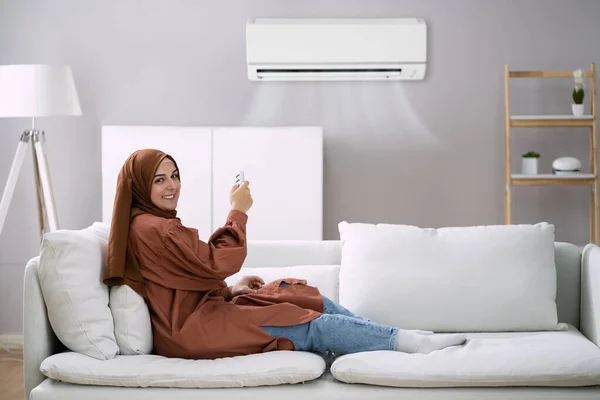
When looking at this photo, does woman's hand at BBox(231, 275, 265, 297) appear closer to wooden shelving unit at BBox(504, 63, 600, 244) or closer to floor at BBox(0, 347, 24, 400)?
floor at BBox(0, 347, 24, 400)

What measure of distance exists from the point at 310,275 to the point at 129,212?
2.81ft

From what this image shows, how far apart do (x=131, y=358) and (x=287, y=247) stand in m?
0.99

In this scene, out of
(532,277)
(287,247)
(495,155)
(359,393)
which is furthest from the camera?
(495,155)

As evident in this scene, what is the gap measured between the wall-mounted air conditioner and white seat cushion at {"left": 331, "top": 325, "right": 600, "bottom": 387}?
8.02 feet

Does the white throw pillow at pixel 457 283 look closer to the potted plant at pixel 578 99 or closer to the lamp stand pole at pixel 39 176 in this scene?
the potted plant at pixel 578 99

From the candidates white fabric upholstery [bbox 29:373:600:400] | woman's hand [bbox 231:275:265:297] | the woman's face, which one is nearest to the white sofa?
white fabric upholstery [bbox 29:373:600:400]

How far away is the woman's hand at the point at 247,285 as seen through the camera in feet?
9.90

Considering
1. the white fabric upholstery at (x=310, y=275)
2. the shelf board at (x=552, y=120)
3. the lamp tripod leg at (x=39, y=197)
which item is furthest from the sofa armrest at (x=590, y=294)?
the lamp tripod leg at (x=39, y=197)

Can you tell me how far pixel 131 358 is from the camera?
2688 millimetres

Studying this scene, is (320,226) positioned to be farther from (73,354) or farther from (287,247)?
(73,354)

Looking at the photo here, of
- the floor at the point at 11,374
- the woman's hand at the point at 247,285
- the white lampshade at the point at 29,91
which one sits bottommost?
the floor at the point at 11,374

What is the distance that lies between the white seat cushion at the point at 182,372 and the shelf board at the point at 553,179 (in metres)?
2.43

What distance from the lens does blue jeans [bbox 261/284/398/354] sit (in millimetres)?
2760

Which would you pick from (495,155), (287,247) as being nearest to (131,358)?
(287,247)
